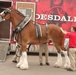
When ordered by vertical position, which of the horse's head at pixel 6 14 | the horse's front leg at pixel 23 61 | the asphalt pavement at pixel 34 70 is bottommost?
the asphalt pavement at pixel 34 70

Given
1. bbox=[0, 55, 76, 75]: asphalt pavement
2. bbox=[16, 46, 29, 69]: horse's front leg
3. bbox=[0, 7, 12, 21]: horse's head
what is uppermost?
bbox=[0, 7, 12, 21]: horse's head

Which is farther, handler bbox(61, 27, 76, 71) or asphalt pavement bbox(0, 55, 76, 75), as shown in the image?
handler bbox(61, 27, 76, 71)

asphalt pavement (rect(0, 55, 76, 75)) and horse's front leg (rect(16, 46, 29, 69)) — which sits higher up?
horse's front leg (rect(16, 46, 29, 69))

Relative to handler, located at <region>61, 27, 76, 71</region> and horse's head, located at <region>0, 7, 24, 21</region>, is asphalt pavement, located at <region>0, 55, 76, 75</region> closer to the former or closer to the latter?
handler, located at <region>61, 27, 76, 71</region>

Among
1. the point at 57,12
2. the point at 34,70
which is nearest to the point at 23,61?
the point at 34,70

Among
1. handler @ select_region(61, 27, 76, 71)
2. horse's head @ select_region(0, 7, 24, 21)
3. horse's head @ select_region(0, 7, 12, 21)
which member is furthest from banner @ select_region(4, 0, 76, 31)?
handler @ select_region(61, 27, 76, 71)

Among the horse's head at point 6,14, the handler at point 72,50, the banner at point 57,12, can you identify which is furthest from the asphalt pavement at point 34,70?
the banner at point 57,12

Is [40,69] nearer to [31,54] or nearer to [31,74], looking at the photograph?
[31,74]

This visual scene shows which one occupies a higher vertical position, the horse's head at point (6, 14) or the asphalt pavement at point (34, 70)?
the horse's head at point (6, 14)

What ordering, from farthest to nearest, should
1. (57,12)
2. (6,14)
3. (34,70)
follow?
(57,12) < (6,14) < (34,70)

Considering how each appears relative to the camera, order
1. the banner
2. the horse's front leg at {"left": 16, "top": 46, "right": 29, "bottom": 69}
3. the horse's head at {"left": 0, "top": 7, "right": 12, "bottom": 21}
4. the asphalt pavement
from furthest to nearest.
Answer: the banner < the horse's head at {"left": 0, "top": 7, "right": 12, "bottom": 21} < the horse's front leg at {"left": 16, "top": 46, "right": 29, "bottom": 69} < the asphalt pavement

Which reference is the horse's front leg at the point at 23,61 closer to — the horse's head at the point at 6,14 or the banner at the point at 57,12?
the horse's head at the point at 6,14

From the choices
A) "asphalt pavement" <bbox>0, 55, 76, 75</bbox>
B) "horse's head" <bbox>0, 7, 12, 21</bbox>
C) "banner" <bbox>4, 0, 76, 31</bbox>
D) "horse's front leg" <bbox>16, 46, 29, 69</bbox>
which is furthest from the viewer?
"banner" <bbox>4, 0, 76, 31</bbox>

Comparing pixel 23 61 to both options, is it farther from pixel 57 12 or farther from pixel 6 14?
pixel 57 12
